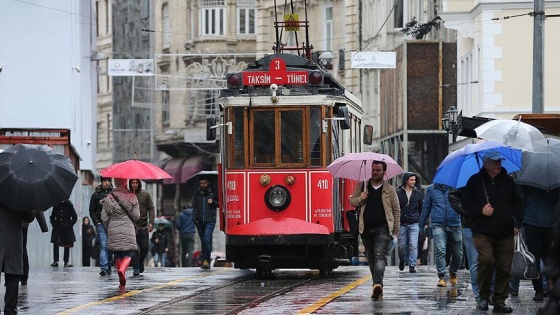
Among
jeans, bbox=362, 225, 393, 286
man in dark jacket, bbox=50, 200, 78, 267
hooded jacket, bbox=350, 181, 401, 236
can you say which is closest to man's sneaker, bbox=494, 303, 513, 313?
jeans, bbox=362, 225, 393, 286

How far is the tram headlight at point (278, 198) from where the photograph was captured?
999 inches

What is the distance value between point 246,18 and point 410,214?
1700 inches

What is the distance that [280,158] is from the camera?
25.5m

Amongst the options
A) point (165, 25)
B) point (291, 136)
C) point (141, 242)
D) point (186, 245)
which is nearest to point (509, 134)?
point (291, 136)

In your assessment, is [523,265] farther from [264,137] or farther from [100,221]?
[100,221]

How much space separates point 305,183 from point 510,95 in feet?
64.9

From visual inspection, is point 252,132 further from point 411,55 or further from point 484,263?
point 411,55

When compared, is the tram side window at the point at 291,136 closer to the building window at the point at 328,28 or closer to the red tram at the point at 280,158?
the red tram at the point at 280,158

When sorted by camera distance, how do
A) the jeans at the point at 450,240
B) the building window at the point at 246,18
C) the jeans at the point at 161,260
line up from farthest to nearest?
the building window at the point at 246,18 < the jeans at the point at 161,260 < the jeans at the point at 450,240

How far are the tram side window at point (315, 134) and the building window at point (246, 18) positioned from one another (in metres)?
45.3

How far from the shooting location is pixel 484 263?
1812 cm

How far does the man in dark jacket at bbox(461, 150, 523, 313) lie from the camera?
59.4 ft

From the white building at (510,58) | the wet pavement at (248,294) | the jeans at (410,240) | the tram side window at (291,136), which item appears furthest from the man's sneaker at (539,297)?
the white building at (510,58)

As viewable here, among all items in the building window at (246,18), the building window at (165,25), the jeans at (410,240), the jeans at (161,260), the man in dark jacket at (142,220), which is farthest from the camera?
the building window at (165,25)
